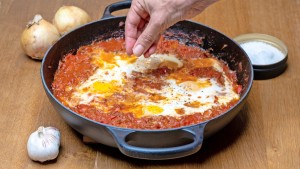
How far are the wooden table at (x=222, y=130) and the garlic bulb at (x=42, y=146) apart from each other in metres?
0.04

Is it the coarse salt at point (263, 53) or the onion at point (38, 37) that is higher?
the onion at point (38, 37)

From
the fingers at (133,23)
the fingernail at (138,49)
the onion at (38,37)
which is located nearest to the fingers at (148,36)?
the fingernail at (138,49)

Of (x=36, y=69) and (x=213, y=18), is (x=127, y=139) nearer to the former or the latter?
(x=36, y=69)

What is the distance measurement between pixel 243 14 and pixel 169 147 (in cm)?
105

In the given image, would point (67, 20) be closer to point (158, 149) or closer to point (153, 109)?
point (153, 109)

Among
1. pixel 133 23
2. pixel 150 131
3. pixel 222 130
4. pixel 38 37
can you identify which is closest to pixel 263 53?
pixel 222 130

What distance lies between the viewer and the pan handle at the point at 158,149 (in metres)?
1.33

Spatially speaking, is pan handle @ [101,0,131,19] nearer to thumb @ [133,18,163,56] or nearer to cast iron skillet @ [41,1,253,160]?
cast iron skillet @ [41,1,253,160]

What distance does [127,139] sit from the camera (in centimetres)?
140

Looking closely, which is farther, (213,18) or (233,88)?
(213,18)

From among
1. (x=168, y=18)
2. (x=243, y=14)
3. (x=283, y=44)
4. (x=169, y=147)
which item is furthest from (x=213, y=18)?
(x=169, y=147)

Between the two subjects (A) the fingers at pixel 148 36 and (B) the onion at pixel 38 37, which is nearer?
(A) the fingers at pixel 148 36

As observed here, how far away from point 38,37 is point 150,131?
776mm

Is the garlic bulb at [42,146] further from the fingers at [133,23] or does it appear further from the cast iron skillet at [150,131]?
the fingers at [133,23]
